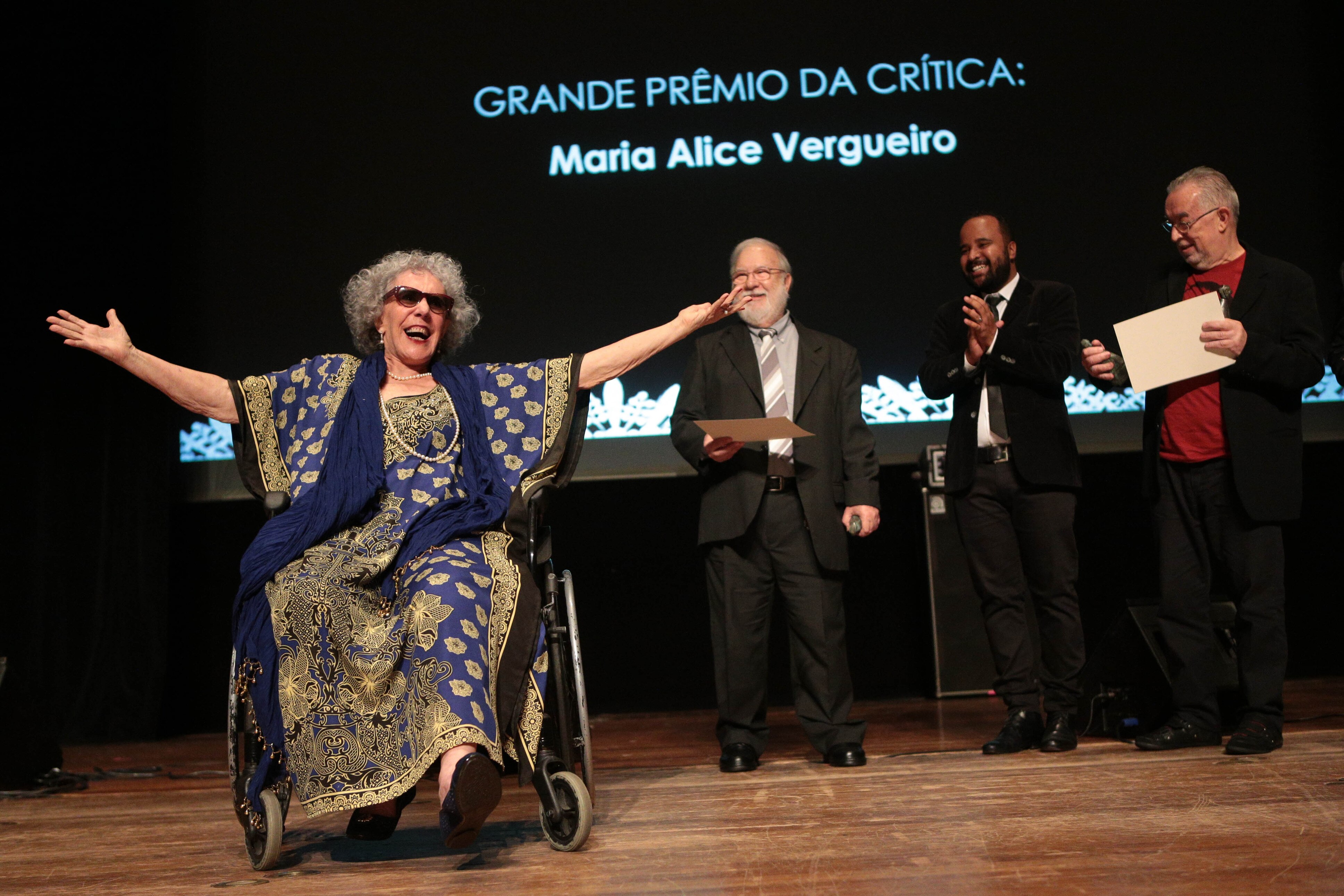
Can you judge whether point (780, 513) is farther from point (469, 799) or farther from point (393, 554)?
point (469, 799)

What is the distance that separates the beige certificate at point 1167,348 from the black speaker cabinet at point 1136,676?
2.47ft

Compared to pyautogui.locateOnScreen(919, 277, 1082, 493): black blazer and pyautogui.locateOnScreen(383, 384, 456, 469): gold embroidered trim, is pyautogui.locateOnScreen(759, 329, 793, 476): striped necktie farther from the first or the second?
pyautogui.locateOnScreen(383, 384, 456, 469): gold embroidered trim

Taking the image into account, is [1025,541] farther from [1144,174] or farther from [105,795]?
[105,795]

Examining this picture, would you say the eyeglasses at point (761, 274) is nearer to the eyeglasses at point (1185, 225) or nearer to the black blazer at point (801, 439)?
the black blazer at point (801, 439)

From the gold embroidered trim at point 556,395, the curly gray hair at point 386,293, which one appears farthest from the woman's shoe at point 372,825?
the curly gray hair at point 386,293

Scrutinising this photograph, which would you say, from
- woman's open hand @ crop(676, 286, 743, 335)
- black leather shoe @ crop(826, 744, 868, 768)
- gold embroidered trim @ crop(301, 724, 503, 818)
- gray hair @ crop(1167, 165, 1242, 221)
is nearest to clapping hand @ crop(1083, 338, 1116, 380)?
gray hair @ crop(1167, 165, 1242, 221)

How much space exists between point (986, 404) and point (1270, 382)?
2.38 feet

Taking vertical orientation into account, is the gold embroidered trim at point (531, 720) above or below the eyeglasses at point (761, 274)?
below

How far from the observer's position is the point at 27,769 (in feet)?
10.5

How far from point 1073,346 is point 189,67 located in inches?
150

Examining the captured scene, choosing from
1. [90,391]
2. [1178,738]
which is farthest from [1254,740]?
[90,391]

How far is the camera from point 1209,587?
10.0 feet

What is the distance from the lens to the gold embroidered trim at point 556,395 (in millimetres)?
2559

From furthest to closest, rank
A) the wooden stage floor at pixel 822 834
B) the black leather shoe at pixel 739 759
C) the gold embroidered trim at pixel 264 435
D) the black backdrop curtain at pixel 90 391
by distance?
the black backdrop curtain at pixel 90 391 < the black leather shoe at pixel 739 759 < the gold embroidered trim at pixel 264 435 < the wooden stage floor at pixel 822 834
